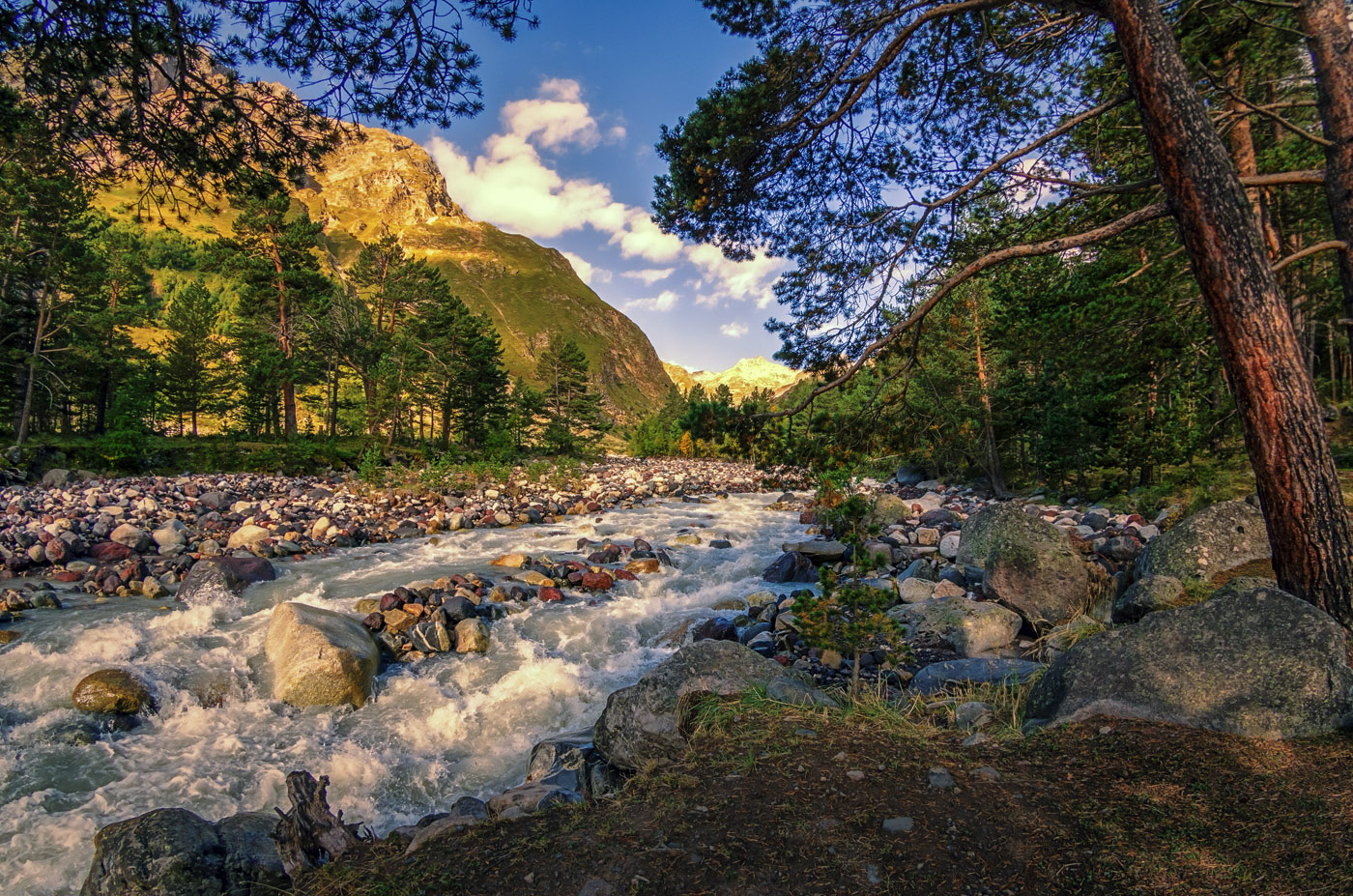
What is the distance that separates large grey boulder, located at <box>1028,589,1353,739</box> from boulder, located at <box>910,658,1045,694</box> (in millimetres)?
1355

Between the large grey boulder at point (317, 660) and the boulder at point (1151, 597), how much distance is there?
27.6ft

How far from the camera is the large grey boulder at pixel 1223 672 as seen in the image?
3.07 m

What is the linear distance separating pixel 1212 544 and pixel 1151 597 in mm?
1372

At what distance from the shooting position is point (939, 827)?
8.11 ft

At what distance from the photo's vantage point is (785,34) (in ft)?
20.0

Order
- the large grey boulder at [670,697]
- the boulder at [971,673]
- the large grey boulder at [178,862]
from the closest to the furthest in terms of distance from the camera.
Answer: the large grey boulder at [178,862] → the large grey boulder at [670,697] → the boulder at [971,673]

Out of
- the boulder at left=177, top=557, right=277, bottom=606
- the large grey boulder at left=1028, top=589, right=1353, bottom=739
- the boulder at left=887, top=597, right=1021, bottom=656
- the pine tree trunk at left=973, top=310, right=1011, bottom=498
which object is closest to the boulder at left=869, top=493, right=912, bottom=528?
the pine tree trunk at left=973, top=310, right=1011, bottom=498

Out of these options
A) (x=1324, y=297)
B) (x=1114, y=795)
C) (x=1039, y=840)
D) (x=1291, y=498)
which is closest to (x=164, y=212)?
(x=1039, y=840)

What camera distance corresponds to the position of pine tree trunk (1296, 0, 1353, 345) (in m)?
4.71

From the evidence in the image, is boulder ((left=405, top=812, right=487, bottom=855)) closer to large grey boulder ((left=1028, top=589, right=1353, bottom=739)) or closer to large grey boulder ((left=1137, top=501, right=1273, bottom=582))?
large grey boulder ((left=1028, top=589, right=1353, bottom=739))

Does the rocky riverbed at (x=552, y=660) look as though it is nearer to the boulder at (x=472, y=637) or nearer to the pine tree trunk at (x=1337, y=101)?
the boulder at (x=472, y=637)

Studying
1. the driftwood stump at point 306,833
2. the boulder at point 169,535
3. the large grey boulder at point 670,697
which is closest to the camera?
the driftwood stump at point 306,833

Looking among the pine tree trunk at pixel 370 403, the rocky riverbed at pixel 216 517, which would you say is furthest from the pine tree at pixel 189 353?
the rocky riverbed at pixel 216 517

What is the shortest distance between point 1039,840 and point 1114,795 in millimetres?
621
